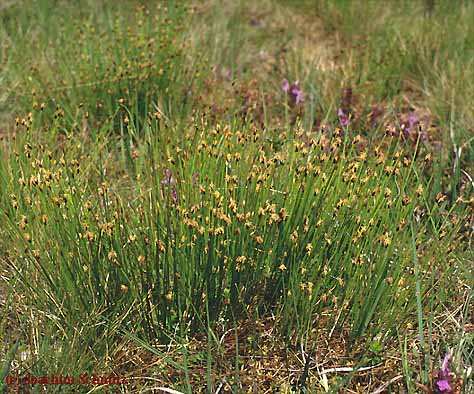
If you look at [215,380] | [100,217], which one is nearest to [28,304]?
[100,217]

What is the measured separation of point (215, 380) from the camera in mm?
2080

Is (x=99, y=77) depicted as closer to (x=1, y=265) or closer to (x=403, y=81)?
(x=1, y=265)

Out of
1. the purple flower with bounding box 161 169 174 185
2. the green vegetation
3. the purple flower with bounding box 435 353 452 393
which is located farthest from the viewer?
the purple flower with bounding box 161 169 174 185

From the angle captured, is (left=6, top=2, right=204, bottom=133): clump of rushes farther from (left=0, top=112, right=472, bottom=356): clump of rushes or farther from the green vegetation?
(left=0, top=112, right=472, bottom=356): clump of rushes

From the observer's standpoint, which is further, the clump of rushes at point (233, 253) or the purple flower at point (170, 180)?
the purple flower at point (170, 180)

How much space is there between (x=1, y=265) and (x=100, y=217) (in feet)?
1.53

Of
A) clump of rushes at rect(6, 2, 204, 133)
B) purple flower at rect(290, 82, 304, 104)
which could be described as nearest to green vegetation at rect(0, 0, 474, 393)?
clump of rushes at rect(6, 2, 204, 133)

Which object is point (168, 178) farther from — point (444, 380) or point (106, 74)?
point (106, 74)

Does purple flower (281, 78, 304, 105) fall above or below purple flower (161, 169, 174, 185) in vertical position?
below

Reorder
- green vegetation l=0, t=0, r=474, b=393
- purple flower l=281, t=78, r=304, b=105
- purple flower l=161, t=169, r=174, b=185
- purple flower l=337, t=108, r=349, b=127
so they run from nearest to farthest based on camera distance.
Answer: green vegetation l=0, t=0, r=474, b=393, purple flower l=161, t=169, r=174, b=185, purple flower l=337, t=108, r=349, b=127, purple flower l=281, t=78, r=304, b=105

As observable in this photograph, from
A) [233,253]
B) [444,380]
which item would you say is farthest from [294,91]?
[444,380]

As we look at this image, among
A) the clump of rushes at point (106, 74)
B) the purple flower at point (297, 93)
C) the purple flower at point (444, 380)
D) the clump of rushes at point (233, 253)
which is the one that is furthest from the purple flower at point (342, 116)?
the purple flower at point (444, 380)

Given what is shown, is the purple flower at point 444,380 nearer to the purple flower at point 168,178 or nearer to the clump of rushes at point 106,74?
the purple flower at point 168,178

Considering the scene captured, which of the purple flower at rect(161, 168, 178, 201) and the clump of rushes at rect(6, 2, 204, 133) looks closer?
the purple flower at rect(161, 168, 178, 201)
